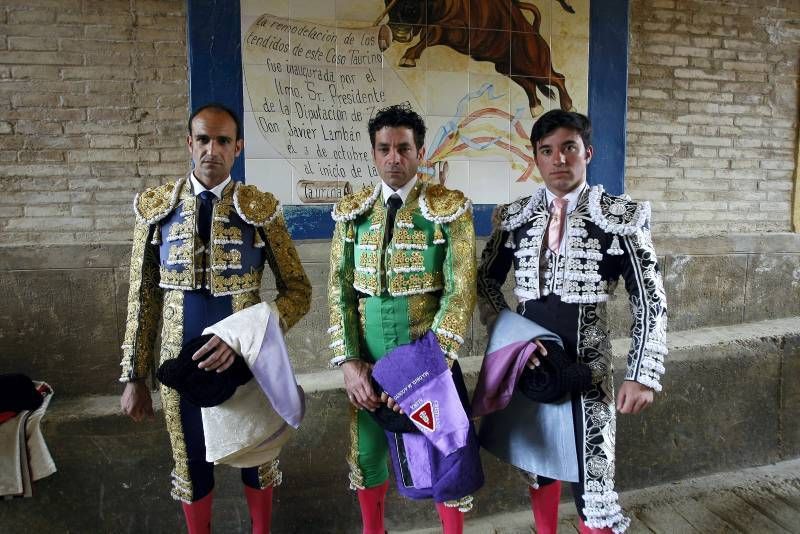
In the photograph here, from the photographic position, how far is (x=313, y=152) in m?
3.50

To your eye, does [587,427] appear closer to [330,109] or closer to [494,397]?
[494,397]

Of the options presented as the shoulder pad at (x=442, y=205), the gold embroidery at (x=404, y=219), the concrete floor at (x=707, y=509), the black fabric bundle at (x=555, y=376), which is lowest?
the concrete floor at (x=707, y=509)

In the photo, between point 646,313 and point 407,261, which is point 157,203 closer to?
point 407,261

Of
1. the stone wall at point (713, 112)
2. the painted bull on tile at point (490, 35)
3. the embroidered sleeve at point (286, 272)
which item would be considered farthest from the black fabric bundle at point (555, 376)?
the stone wall at point (713, 112)

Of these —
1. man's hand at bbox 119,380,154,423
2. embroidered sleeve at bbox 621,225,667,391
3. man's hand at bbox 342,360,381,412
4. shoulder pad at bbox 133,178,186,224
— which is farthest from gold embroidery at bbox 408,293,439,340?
man's hand at bbox 119,380,154,423

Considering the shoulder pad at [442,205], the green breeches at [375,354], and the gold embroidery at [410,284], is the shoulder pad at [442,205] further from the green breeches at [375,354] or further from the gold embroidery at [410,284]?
the green breeches at [375,354]

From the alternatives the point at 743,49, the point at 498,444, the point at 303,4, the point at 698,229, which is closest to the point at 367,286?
the point at 498,444

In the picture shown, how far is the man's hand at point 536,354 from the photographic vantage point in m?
1.98

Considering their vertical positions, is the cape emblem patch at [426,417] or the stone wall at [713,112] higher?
the stone wall at [713,112]

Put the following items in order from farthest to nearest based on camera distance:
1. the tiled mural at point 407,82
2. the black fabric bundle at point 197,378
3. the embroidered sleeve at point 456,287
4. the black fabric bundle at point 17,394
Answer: the tiled mural at point 407,82
the black fabric bundle at point 17,394
the embroidered sleeve at point 456,287
the black fabric bundle at point 197,378

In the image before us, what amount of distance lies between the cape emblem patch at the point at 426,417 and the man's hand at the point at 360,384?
0.16 m

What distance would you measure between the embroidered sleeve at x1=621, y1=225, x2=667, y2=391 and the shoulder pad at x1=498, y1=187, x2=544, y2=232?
0.37 m

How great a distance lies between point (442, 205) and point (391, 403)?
0.76 m

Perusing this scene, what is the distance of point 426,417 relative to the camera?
195 centimetres
